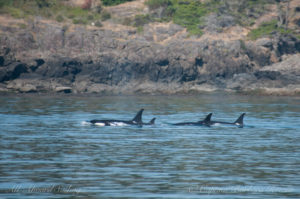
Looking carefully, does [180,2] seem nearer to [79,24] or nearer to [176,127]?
[79,24]

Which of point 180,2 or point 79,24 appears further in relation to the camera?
point 180,2

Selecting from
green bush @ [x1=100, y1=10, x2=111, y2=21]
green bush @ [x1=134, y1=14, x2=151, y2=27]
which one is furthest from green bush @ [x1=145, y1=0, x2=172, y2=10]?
green bush @ [x1=100, y1=10, x2=111, y2=21]

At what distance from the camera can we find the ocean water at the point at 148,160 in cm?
1625

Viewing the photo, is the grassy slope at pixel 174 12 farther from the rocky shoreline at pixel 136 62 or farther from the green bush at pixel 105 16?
the rocky shoreline at pixel 136 62

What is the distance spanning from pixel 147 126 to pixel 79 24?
202 ft

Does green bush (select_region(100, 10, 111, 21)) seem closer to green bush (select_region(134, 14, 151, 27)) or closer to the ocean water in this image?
green bush (select_region(134, 14, 151, 27))

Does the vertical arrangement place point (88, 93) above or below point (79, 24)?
below

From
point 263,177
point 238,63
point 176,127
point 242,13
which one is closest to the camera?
point 263,177

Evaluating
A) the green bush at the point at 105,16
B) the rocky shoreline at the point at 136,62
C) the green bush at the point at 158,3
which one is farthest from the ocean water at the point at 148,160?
the green bush at the point at 158,3

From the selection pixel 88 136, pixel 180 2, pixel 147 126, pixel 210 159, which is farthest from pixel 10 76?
pixel 210 159

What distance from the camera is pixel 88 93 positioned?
259 ft

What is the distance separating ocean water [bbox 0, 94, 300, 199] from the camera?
53.3 feet

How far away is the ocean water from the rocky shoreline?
41416 mm

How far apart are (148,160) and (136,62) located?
63218mm
